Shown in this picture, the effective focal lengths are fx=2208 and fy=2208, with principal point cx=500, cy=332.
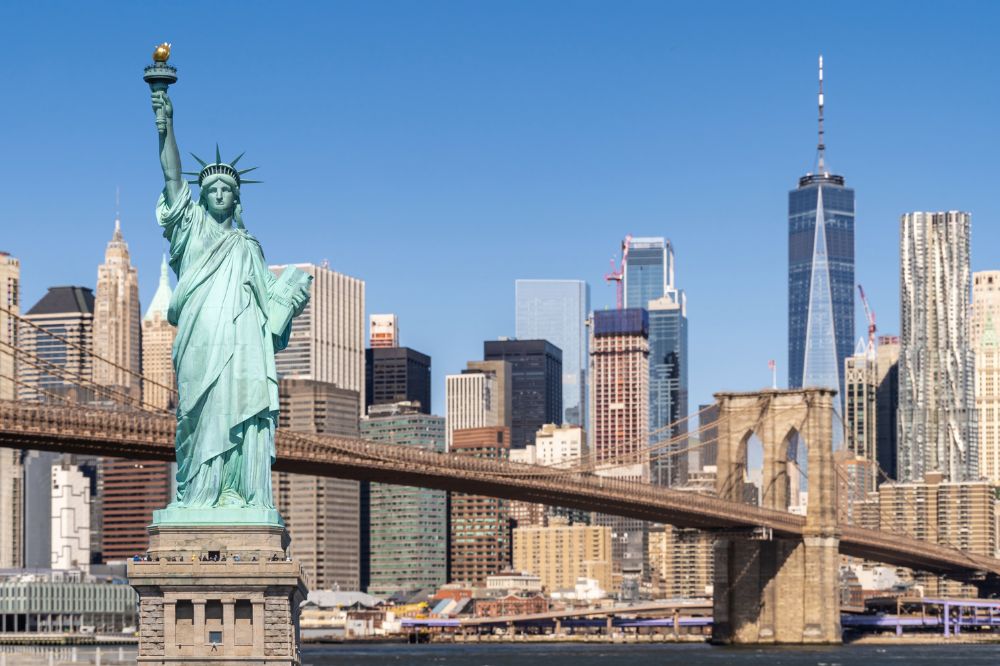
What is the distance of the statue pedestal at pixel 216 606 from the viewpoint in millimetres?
36250

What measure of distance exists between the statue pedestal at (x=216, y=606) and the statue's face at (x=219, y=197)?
5935 mm

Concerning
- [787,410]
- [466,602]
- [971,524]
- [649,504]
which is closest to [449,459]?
[649,504]

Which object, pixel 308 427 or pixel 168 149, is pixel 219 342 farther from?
pixel 308 427

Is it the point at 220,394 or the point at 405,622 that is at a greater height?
the point at 220,394

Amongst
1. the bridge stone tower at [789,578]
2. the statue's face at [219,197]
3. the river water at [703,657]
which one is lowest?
the river water at [703,657]

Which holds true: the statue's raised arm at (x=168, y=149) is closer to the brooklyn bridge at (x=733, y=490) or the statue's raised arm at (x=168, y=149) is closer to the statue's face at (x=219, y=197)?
the statue's face at (x=219, y=197)

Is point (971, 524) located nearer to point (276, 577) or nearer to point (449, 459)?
point (449, 459)

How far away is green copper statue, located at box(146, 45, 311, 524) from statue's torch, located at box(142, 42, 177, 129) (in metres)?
0.04

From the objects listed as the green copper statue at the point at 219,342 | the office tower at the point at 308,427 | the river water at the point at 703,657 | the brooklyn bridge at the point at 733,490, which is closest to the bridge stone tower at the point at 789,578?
the brooklyn bridge at the point at 733,490

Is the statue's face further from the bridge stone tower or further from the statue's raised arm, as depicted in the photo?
the bridge stone tower

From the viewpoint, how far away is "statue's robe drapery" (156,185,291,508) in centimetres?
3762

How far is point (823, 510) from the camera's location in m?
90.6

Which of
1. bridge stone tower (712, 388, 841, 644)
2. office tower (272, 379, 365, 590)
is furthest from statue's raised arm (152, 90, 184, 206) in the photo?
office tower (272, 379, 365, 590)

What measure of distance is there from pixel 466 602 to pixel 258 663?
134412mm
